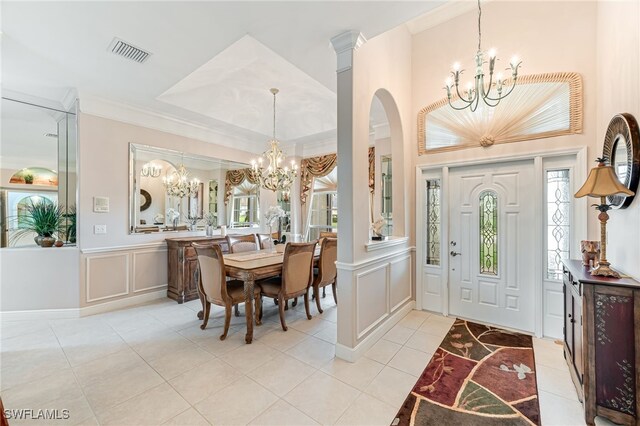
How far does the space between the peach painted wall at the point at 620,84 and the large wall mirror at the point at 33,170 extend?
607 centimetres

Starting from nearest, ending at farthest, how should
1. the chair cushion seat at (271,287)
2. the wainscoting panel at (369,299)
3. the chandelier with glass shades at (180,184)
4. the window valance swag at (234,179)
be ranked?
the wainscoting panel at (369,299)
the chair cushion seat at (271,287)
the chandelier with glass shades at (180,184)
the window valance swag at (234,179)

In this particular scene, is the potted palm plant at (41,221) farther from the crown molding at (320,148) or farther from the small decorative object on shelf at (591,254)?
the small decorative object on shelf at (591,254)

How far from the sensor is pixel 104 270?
3783 millimetres

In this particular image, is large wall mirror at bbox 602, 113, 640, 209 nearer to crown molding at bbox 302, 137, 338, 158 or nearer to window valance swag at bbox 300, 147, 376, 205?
window valance swag at bbox 300, 147, 376, 205

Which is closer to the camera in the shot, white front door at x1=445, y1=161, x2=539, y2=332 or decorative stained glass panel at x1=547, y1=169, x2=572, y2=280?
decorative stained glass panel at x1=547, y1=169, x2=572, y2=280

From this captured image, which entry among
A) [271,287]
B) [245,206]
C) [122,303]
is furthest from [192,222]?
[271,287]

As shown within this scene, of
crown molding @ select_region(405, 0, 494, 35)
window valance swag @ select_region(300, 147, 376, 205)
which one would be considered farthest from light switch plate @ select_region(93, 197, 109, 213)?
crown molding @ select_region(405, 0, 494, 35)

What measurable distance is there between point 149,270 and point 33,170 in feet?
14.7

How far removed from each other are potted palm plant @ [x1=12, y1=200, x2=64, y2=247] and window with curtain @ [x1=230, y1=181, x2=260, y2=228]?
8.57ft

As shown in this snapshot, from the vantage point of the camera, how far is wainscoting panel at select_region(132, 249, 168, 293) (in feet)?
13.4

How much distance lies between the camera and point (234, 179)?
A: 18.1ft

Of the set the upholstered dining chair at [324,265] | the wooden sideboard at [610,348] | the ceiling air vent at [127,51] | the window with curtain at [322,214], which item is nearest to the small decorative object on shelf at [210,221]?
the window with curtain at [322,214]

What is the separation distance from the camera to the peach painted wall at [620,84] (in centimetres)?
188

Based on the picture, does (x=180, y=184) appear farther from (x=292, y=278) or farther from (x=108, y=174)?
(x=292, y=278)
